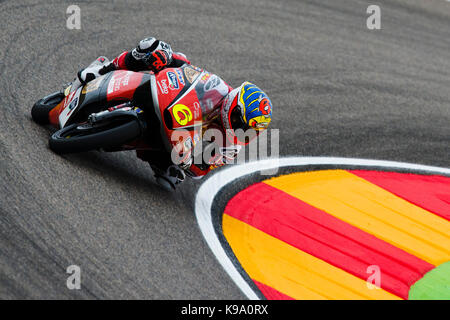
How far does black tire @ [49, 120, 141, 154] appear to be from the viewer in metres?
5.09

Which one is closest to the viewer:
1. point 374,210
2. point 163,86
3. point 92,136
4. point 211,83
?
point 92,136

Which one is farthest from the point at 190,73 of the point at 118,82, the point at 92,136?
the point at 92,136

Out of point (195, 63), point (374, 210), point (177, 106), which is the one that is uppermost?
point (177, 106)

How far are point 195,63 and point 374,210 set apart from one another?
3.22 metres

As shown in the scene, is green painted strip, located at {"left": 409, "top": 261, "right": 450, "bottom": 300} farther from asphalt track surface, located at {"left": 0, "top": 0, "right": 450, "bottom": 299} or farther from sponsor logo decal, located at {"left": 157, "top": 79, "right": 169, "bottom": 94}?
sponsor logo decal, located at {"left": 157, "top": 79, "right": 169, "bottom": 94}

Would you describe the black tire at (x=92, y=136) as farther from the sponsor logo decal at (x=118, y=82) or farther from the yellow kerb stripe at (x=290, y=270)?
the yellow kerb stripe at (x=290, y=270)

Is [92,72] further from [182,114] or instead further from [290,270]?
[290,270]

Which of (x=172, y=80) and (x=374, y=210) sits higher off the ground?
(x=172, y=80)

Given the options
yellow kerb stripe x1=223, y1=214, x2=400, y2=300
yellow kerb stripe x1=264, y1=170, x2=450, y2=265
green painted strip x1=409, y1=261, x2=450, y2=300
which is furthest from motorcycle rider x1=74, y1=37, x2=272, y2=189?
green painted strip x1=409, y1=261, x2=450, y2=300

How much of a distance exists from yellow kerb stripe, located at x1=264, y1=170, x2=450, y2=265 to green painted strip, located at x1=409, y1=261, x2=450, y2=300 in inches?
6.6

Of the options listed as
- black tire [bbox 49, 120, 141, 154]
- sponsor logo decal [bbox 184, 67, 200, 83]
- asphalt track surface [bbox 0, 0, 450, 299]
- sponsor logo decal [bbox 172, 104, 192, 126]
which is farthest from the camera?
sponsor logo decal [bbox 184, 67, 200, 83]

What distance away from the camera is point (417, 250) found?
6301 millimetres

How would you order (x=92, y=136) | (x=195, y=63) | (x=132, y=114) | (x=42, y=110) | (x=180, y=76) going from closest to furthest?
(x=92, y=136)
(x=132, y=114)
(x=180, y=76)
(x=42, y=110)
(x=195, y=63)

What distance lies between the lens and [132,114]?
205 inches
